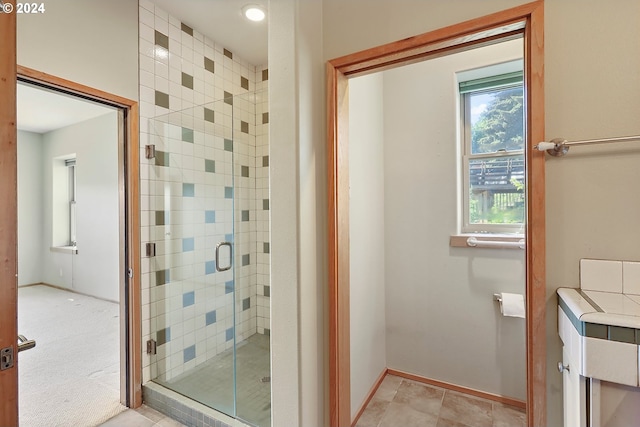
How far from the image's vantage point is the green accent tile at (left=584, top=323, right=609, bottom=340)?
28.2 inches

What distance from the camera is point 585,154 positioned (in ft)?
3.02

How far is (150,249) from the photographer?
6.56 ft

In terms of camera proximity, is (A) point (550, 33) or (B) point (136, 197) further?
(B) point (136, 197)

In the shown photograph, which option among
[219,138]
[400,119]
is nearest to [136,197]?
[219,138]

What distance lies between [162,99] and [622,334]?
103 inches

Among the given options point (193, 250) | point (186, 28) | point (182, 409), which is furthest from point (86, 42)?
point (182, 409)

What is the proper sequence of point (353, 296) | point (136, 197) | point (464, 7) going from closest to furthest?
point (464, 7), point (353, 296), point (136, 197)

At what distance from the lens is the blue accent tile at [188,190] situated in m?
2.19

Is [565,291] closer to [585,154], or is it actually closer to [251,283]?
[585,154]

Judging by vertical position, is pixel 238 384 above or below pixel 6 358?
below

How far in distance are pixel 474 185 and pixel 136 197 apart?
2.46 metres

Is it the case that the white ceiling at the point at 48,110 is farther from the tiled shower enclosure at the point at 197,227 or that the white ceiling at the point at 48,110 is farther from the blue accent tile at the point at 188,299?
the blue accent tile at the point at 188,299

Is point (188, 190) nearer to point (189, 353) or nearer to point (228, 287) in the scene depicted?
point (228, 287)

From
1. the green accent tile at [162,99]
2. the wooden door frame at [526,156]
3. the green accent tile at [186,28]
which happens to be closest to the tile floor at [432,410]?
the wooden door frame at [526,156]
